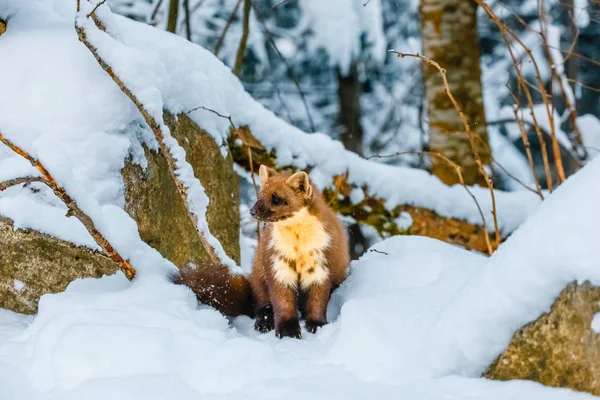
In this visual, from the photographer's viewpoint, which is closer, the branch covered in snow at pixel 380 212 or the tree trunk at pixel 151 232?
the tree trunk at pixel 151 232

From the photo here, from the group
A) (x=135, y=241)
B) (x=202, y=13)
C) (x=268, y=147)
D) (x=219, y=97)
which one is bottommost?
(x=135, y=241)

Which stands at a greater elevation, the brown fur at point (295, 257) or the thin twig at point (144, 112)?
the thin twig at point (144, 112)

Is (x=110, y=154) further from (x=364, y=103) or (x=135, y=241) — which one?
(x=364, y=103)

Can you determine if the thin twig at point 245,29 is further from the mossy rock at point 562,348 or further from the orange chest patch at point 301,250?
the mossy rock at point 562,348

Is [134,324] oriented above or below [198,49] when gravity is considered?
below

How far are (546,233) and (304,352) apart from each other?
42.1 inches

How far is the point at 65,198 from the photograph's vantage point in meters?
3.04

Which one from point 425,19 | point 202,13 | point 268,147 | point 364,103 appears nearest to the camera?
point 268,147

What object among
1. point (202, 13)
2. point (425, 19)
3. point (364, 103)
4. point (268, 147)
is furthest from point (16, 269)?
point (364, 103)

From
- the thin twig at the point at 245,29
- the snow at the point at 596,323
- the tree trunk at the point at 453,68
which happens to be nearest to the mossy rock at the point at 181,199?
the thin twig at the point at 245,29

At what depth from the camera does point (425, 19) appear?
7055mm

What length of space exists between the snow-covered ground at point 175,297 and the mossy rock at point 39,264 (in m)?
0.08

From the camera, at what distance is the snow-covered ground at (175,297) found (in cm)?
234

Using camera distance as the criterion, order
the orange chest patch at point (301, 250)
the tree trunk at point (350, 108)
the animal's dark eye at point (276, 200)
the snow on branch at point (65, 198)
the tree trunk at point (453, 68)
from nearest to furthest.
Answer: the snow on branch at point (65, 198)
the orange chest patch at point (301, 250)
the animal's dark eye at point (276, 200)
the tree trunk at point (453, 68)
the tree trunk at point (350, 108)
